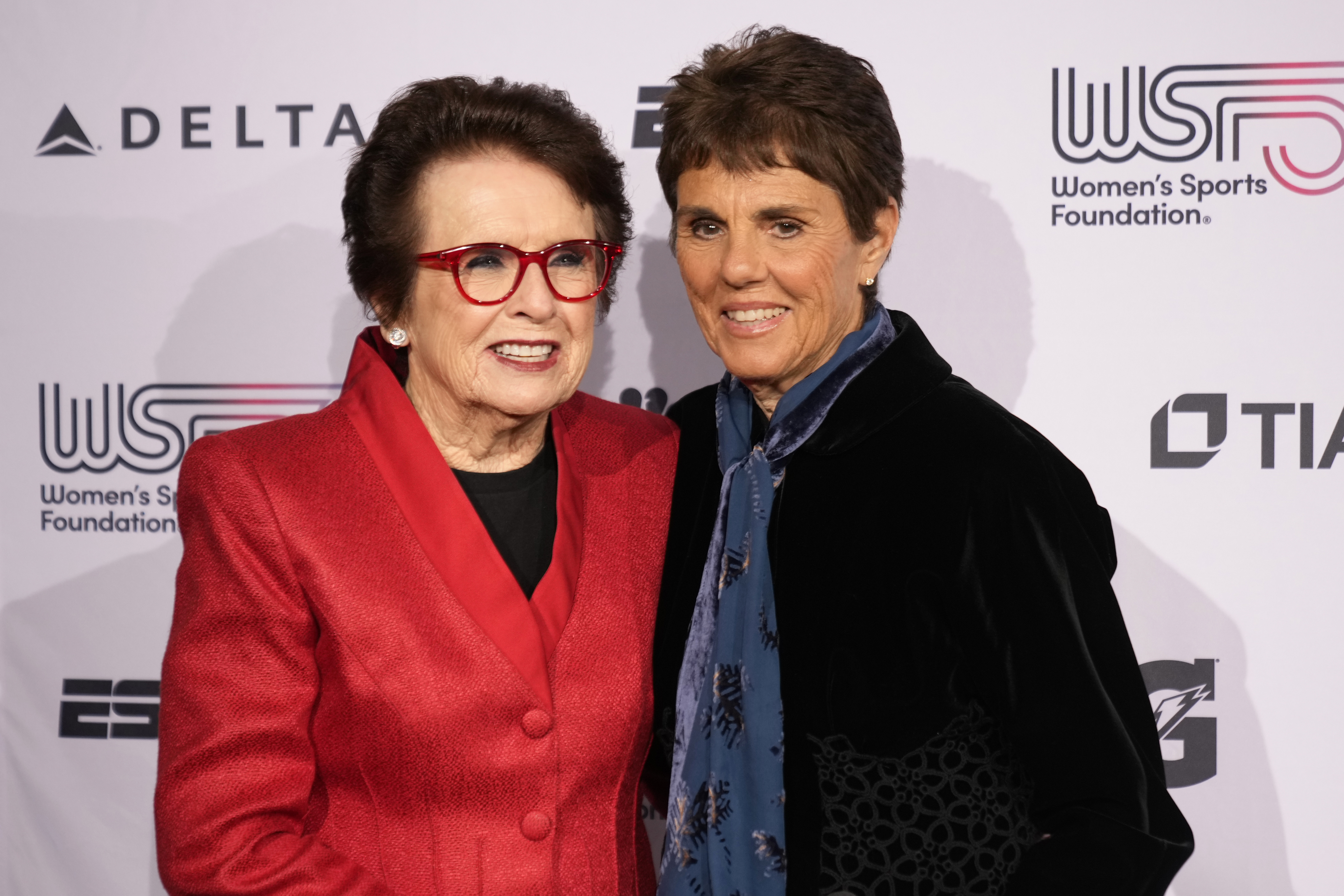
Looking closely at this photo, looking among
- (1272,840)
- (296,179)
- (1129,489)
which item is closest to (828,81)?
(1129,489)

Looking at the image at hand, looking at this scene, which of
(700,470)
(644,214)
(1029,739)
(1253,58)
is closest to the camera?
(1029,739)

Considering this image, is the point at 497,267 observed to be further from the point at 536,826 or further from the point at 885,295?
the point at 885,295

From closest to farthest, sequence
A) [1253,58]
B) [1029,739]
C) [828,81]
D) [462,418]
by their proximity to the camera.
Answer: [1029,739] → [828,81] → [462,418] → [1253,58]

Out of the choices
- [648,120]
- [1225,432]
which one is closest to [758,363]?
[648,120]

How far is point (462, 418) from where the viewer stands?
171cm

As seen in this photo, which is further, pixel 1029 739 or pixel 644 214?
pixel 644 214

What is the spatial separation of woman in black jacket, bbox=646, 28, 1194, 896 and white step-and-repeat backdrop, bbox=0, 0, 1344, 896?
0.79 meters

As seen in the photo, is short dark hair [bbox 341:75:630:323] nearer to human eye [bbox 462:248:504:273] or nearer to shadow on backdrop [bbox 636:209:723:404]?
human eye [bbox 462:248:504:273]

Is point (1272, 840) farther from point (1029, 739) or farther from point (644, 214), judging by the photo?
point (644, 214)

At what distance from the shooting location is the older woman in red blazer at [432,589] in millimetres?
1478

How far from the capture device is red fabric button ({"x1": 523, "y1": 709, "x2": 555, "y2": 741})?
5.07 feet

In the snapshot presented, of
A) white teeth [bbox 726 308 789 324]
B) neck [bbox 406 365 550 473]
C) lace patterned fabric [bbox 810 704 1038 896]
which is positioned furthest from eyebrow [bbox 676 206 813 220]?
lace patterned fabric [bbox 810 704 1038 896]

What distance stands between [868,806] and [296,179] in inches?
72.4

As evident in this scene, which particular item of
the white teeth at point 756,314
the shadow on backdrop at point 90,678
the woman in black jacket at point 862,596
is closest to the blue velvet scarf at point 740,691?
the woman in black jacket at point 862,596
